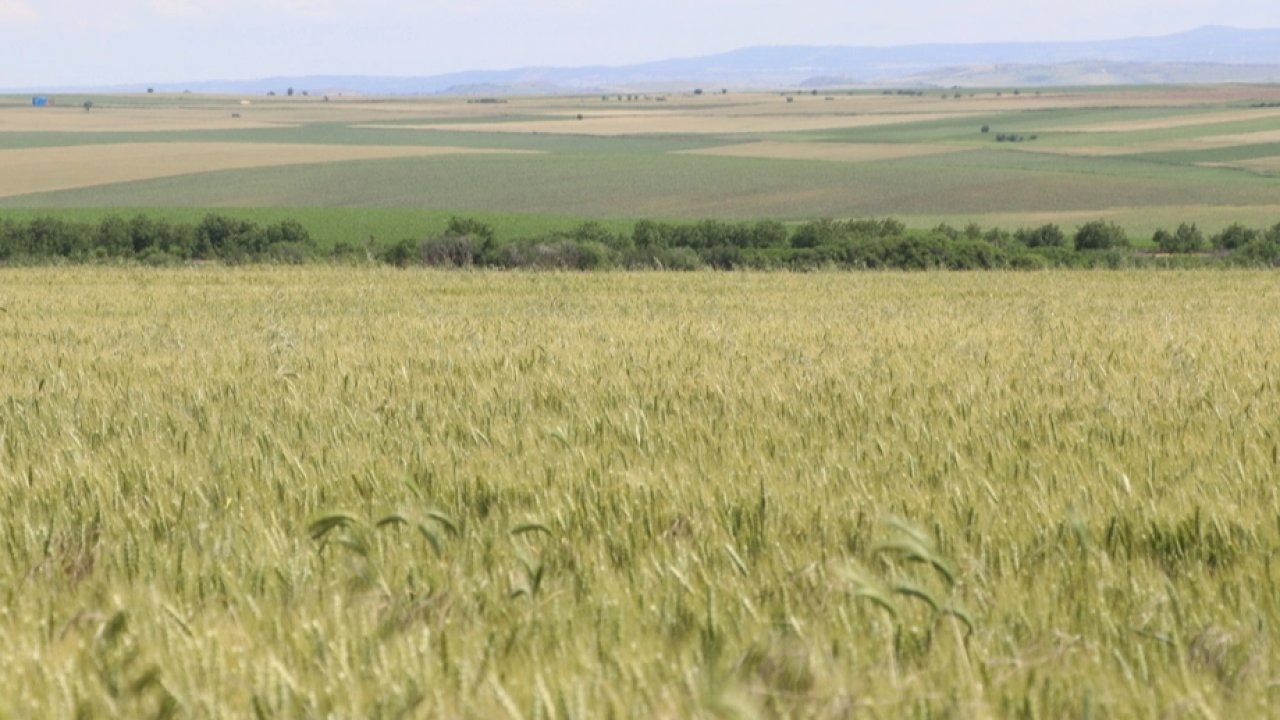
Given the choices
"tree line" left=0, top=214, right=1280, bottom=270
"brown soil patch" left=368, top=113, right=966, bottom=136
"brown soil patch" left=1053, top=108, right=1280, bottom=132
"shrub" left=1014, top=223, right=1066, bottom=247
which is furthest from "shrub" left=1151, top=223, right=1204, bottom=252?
"brown soil patch" left=368, top=113, right=966, bottom=136

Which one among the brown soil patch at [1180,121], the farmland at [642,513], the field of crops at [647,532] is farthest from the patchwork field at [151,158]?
the field of crops at [647,532]

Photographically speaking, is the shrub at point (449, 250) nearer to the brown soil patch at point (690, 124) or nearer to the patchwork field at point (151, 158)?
the patchwork field at point (151, 158)

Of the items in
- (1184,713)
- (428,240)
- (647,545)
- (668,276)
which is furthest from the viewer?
(428,240)

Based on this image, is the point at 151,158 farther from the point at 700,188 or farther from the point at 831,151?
the point at 831,151

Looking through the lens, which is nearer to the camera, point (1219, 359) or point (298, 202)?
point (1219, 359)

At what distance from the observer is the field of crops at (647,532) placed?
2127 millimetres

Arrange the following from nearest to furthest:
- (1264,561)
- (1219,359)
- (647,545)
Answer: (1264,561) < (647,545) < (1219,359)

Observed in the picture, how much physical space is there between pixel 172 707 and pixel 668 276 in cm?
1842

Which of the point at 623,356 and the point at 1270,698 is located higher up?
the point at 1270,698

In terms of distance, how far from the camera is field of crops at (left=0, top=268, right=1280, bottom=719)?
2.13 m

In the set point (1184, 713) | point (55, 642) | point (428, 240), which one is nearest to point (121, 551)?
point (55, 642)

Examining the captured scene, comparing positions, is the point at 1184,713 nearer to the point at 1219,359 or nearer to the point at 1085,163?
the point at 1219,359

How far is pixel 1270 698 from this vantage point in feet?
6.91

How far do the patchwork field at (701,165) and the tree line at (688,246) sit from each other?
548 inches
